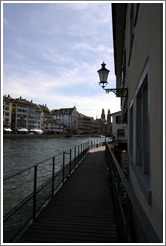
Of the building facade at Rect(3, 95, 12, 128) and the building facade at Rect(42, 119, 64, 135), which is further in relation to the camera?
the building facade at Rect(42, 119, 64, 135)

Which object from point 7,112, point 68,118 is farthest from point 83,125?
point 7,112

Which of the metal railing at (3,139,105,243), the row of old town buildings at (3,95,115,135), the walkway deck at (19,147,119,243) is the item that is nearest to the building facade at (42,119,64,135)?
the row of old town buildings at (3,95,115,135)

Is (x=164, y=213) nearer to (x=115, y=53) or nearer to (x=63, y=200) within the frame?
Result: (x=63, y=200)

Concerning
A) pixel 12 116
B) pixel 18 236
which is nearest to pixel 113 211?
pixel 18 236

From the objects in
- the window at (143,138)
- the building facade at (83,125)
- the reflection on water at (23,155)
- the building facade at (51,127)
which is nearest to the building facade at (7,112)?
the building facade at (51,127)

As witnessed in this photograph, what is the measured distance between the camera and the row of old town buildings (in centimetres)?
8431

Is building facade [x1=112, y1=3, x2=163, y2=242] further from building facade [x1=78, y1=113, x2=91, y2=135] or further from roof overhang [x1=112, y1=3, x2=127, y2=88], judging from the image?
building facade [x1=78, y1=113, x2=91, y2=135]

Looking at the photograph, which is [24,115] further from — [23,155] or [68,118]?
[23,155]

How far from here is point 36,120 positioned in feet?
343

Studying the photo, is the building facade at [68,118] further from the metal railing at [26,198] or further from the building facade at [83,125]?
the metal railing at [26,198]

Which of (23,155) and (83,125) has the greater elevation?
(83,125)

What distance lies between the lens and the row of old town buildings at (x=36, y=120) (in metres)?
84.3

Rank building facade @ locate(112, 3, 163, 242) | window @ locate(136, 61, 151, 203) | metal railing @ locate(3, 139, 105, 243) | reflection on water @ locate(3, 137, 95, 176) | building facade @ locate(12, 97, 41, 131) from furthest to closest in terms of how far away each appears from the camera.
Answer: building facade @ locate(12, 97, 41, 131), reflection on water @ locate(3, 137, 95, 176), metal railing @ locate(3, 139, 105, 243), window @ locate(136, 61, 151, 203), building facade @ locate(112, 3, 163, 242)

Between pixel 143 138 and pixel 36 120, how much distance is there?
104184 mm
